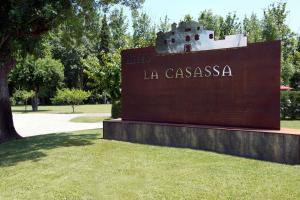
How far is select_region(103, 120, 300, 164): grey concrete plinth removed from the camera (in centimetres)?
776

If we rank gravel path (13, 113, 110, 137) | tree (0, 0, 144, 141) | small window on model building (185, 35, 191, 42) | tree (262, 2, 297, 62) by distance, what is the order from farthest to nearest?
tree (262, 2, 297, 62), gravel path (13, 113, 110, 137), tree (0, 0, 144, 141), small window on model building (185, 35, 191, 42)

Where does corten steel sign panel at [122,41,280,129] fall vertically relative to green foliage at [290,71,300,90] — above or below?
below

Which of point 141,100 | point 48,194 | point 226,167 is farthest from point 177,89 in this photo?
point 48,194

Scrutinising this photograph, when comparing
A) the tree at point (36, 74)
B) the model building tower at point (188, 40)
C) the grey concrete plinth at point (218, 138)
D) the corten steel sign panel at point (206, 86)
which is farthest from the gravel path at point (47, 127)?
the tree at point (36, 74)

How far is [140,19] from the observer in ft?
134

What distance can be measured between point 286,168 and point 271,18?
88.2 feet

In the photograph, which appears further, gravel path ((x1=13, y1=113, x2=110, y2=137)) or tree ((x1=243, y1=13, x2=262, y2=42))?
tree ((x1=243, y1=13, x2=262, y2=42))

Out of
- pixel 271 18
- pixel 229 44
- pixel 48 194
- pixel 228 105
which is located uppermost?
pixel 271 18

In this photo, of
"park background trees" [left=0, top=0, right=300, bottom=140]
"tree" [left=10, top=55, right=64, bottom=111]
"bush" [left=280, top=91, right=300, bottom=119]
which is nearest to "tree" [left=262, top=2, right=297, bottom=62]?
"park background trees" [left=0, top=0, right=300, bottom=140]

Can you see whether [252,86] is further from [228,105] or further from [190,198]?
[190,198]

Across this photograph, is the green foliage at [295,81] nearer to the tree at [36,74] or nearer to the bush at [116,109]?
the bush at [116,109]

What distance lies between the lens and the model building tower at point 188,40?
9352mm

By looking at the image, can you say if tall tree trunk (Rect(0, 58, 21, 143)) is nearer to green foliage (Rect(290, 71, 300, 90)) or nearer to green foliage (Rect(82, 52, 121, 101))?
green foliage (Rect(82, 52, 121, 101))

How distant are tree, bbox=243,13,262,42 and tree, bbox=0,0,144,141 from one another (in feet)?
77.3
